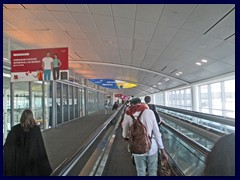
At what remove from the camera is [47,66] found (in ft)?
22.9

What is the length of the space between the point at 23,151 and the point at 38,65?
4253 mm

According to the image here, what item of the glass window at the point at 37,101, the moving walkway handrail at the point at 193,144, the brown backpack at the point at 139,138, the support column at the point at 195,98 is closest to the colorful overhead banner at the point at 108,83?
the support column at the point at 195,98

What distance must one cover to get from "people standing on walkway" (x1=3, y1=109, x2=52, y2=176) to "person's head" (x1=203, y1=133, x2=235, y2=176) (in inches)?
98.9

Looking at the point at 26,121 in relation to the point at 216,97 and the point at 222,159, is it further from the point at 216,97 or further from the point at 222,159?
the point at 216,97

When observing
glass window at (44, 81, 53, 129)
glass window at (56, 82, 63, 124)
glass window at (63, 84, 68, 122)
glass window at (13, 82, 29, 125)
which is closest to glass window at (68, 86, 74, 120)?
glass window at (63, 84, 68, 122)

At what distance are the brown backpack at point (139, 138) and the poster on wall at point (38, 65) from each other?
4.70 meters

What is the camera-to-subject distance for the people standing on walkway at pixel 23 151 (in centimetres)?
330

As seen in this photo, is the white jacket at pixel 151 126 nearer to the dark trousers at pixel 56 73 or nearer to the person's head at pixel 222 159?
the person's head at pixel 222 159

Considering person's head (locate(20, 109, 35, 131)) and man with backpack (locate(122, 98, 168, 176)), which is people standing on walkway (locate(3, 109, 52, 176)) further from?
man with backpack (locate(122, 98, 168, 176))

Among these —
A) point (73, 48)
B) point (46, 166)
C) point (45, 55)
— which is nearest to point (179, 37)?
point (45, 55)

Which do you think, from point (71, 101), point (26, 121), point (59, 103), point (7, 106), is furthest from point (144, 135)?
point (71, 101)

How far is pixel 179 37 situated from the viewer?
335 inches

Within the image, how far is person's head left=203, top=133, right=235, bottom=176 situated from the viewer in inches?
64.5
